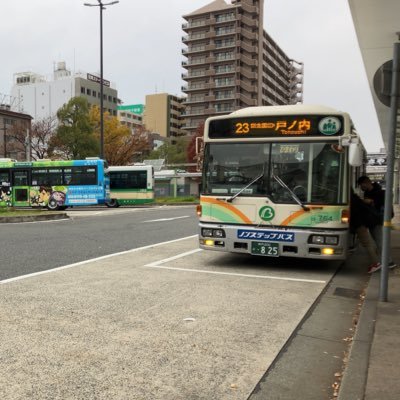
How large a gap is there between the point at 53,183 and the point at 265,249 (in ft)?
77.7

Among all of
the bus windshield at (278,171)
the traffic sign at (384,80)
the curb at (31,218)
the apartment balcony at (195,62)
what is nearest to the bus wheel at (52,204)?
the curb at (31,218)

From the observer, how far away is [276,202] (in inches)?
309

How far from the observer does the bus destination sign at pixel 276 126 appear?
7.68 metres

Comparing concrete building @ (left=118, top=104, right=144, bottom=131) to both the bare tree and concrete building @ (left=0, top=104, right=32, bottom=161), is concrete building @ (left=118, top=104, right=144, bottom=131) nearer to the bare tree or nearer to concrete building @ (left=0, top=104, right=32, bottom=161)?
concrete building @ (left=0, top=104, right=32, bottom=161)

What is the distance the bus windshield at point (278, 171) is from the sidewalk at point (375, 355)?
86.6 inches

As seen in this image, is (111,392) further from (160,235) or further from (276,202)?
(160,235)

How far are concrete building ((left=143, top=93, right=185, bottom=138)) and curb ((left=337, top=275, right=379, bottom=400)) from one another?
385 feet

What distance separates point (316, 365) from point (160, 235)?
9.80m

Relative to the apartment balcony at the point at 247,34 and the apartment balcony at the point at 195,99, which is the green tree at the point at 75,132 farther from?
the apartment balcony at the point at 247,34

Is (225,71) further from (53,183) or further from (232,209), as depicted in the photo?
(232,209)

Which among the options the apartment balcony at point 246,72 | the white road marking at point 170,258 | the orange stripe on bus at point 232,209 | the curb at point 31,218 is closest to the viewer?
the orange stripe on bus at point 232,209

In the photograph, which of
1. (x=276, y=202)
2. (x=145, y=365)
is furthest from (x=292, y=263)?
(x=145, y=365)

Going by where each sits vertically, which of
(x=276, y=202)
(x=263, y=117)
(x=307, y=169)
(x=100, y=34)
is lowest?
(x=276, y=202)

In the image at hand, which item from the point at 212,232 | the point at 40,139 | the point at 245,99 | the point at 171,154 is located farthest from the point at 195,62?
the point at 212,232
